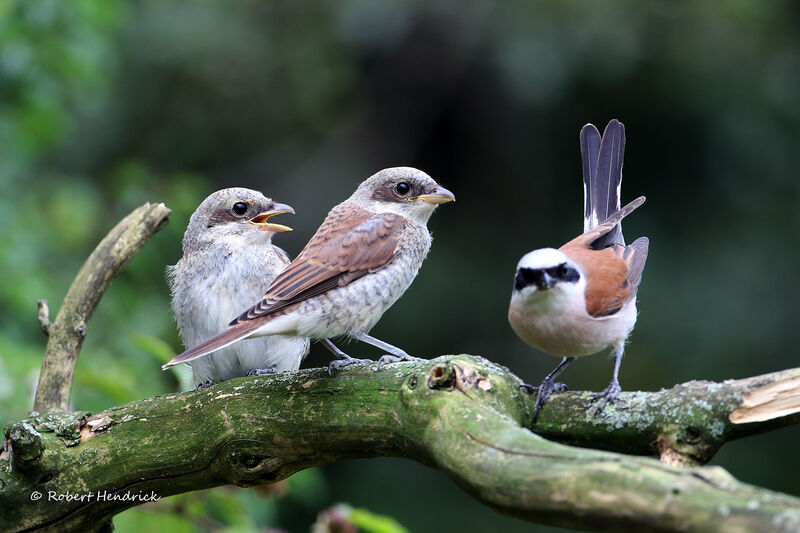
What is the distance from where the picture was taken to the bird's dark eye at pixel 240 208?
12.8 feet

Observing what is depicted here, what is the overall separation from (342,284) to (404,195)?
72 centimetres

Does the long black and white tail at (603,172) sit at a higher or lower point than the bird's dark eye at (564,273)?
higher

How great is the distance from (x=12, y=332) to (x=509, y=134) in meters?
4.93

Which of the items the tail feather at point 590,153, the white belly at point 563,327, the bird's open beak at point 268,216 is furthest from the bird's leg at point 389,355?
the tail feather at point 590,153

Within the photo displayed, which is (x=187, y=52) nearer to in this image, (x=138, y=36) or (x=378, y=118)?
(x=138, y=36)

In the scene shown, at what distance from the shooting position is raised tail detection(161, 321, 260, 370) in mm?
2754

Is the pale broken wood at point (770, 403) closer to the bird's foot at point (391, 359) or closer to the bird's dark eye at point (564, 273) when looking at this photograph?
the bird's dark eye at point (564, 273)

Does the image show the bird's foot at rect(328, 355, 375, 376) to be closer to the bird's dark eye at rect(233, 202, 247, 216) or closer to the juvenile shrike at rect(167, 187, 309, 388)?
the juvenile shrike at rect(167, 187, 309, 388)

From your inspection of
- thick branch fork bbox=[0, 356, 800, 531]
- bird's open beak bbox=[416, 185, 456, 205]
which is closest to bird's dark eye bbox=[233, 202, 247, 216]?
bird's open beak bbox=[416, 185, 456, 205]

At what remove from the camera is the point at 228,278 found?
3770mm

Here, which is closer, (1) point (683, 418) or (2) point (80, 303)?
(1) point (683, 418)

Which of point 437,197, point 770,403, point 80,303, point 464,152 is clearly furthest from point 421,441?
point 464,152

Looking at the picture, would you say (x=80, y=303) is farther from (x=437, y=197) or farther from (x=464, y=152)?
(x=464, y=152)

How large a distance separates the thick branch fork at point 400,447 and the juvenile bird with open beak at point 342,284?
208 mm
